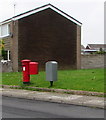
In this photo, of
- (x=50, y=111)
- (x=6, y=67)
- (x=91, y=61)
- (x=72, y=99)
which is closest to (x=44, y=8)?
(x=6, y=67)

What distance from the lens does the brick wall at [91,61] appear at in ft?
102

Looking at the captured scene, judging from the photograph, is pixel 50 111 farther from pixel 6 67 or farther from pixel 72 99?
pixel 6 67

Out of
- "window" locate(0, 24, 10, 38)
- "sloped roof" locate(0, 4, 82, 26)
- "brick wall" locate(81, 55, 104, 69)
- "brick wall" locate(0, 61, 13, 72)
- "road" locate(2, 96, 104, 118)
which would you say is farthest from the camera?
"brick wall" locate(81, 55, 104, 69)

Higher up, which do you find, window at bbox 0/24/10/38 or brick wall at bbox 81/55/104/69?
window at bbox 0/24/10/38

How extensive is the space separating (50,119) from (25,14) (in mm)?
19593

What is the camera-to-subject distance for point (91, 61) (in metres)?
31.7

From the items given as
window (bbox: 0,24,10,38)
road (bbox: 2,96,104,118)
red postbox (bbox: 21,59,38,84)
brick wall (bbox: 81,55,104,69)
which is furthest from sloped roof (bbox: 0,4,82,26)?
road (bbox: 2,96,104,118)

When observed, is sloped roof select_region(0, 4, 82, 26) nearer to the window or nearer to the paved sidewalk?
the window

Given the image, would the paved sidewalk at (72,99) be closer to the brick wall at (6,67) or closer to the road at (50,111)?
the road at (50,111)

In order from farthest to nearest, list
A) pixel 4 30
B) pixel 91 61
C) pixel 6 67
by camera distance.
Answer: pixel 91 61 → pixel 4 30 → pixel 6 67

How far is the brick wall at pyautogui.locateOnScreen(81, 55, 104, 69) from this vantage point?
3111 cm

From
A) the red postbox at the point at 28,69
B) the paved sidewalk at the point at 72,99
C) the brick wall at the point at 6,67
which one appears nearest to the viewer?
the paved sidewalk at the point at 72,99

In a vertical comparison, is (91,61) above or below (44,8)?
below

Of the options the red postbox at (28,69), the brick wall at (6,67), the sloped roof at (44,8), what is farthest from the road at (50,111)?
the sloped roof at (44,8)
